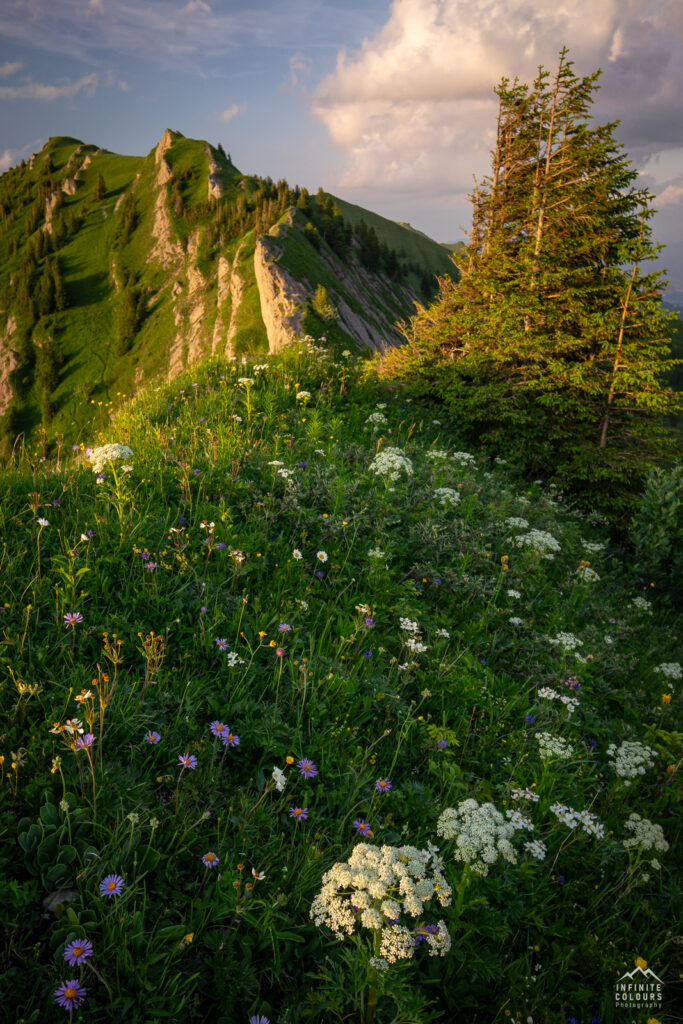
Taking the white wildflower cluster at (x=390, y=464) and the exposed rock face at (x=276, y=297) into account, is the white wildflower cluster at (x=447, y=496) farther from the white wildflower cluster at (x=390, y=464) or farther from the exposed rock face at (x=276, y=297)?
the exposed rock face at (x=276, y=297)

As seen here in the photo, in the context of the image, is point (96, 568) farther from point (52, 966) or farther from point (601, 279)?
point (601, 279)

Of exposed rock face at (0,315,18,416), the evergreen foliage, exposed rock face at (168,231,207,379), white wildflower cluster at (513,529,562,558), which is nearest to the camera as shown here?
white wildflower cluster at (513,529,562,558)

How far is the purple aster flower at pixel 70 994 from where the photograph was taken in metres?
1.67

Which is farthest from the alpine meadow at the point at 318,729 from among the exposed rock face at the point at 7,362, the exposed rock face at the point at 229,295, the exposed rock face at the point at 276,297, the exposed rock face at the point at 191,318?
the exposed rock face at the point at 7,362

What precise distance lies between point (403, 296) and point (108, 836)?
14439 cm

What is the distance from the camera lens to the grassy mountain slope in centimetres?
8281

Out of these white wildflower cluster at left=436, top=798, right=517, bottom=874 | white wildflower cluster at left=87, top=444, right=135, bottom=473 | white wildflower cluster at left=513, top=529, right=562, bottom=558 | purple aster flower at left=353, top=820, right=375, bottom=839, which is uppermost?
white wildflower cluster at left=87, top=444, right=135, bottom=473

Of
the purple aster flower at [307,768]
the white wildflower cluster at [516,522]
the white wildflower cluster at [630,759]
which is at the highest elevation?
the white wildflower cluster at [516,522]

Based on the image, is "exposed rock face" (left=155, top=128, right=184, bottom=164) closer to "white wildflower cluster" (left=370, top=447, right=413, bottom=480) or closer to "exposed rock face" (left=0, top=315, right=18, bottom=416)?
"exposed rock face" (left=0, top=315, right=18, bottom=416)

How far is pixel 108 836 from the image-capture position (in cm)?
227

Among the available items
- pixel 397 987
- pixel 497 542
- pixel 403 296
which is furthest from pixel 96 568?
pixel 403 296

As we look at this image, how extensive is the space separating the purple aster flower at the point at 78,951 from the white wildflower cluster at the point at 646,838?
3.19m

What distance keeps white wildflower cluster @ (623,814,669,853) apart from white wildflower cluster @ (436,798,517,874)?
112cm

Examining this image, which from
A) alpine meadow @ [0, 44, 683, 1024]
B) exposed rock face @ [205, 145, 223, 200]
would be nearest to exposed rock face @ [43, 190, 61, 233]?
exposed rock face @ [205, 145, 223, 200]
